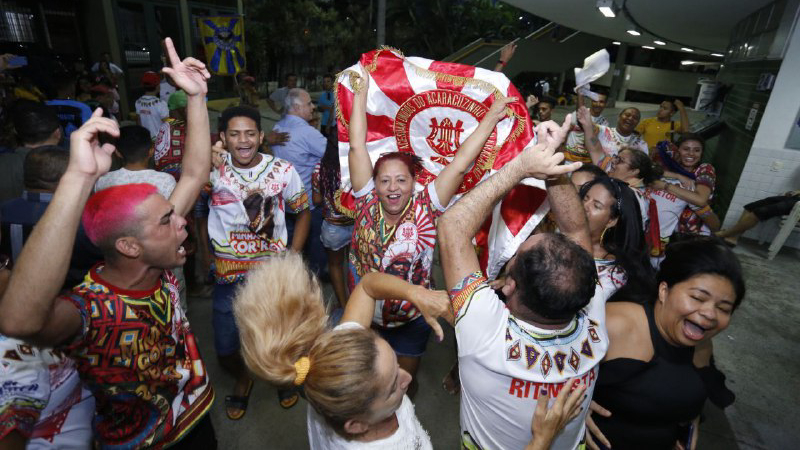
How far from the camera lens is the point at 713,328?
5.33 ft

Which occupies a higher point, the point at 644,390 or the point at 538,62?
the point at 538,62

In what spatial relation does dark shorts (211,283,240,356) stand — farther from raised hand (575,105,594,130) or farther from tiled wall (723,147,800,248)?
tiled wall (723,147,800,248)

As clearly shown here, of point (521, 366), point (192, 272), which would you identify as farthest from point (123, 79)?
point (521, 366)

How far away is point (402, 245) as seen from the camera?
2.35 meters

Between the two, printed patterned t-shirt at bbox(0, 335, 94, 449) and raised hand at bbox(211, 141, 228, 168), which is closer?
printed patterned t-shirt at bbox(0, 335, 94, 449)

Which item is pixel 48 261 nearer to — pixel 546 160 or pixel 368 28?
pixel 546 160

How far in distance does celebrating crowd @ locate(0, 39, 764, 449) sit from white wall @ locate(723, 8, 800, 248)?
5077mm

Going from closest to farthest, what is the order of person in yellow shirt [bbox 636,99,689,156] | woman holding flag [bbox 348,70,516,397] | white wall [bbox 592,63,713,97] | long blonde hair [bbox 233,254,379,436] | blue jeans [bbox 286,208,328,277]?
long blonde hair [bbox 233,254,379,436] < woman holding flag [bbox 348,70,516,397] < blue jeans [bbox 286,208,328,277] < person in yellow shirt [bbox 636,99,689,156] < white wall [bbox 592,63,713,97]

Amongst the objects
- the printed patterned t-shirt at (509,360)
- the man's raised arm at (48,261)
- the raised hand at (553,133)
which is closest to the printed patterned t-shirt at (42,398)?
the man's raised arm at (48,261)

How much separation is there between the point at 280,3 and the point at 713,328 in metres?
23.1

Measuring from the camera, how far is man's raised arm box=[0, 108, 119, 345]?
1107 mm

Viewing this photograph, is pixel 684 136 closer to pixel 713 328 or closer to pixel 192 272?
pixel 713 328

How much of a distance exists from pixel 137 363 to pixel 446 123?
7.01 feet

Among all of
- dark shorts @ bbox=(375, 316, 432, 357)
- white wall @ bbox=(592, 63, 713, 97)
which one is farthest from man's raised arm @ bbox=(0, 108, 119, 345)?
white wall @ bbox=(592, 63, 713, 97)
